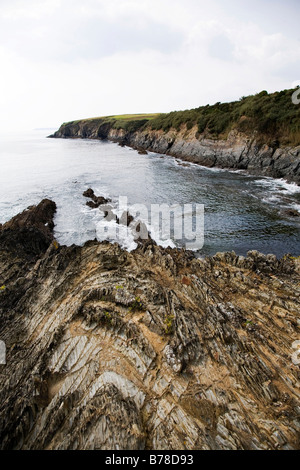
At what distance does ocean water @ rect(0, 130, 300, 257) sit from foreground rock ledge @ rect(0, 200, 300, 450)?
6.94 meters

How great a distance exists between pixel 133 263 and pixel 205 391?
290 inches

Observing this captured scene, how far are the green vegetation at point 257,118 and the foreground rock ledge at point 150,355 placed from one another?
34.1 meters

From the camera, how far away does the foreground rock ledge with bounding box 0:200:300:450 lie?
576 cm

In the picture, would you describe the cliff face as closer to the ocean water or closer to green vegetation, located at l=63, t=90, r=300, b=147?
green vegetation, located at l=63, t=90, r=300, b=147

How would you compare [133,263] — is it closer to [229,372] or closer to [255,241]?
[229,372]

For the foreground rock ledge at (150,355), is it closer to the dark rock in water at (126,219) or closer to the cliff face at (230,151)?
the dark rock in water at (126,219)

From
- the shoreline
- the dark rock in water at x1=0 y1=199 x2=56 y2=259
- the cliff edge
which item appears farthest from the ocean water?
the cliff edge

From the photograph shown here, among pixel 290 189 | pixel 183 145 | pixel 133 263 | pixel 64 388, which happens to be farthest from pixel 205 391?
pixel 183 145

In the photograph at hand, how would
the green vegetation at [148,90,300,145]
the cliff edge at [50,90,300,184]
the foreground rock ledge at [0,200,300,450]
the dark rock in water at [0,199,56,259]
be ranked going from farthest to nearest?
the green vegetation at [148,90,300,145] < the cliff edge at [50,90,300,184] < the dark rock in water at [0,199,56,259] < the foreground rock ledge at [0,200,300,450]

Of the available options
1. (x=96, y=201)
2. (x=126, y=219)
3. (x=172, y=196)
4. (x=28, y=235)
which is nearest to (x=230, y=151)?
(x=172, y=196)

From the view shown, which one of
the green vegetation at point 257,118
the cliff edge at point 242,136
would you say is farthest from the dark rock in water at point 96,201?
the green vegetation at point 257,118

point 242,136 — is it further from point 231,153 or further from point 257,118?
point 257,118

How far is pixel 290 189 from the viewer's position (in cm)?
2994

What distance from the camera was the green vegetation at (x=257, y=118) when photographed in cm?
3712
